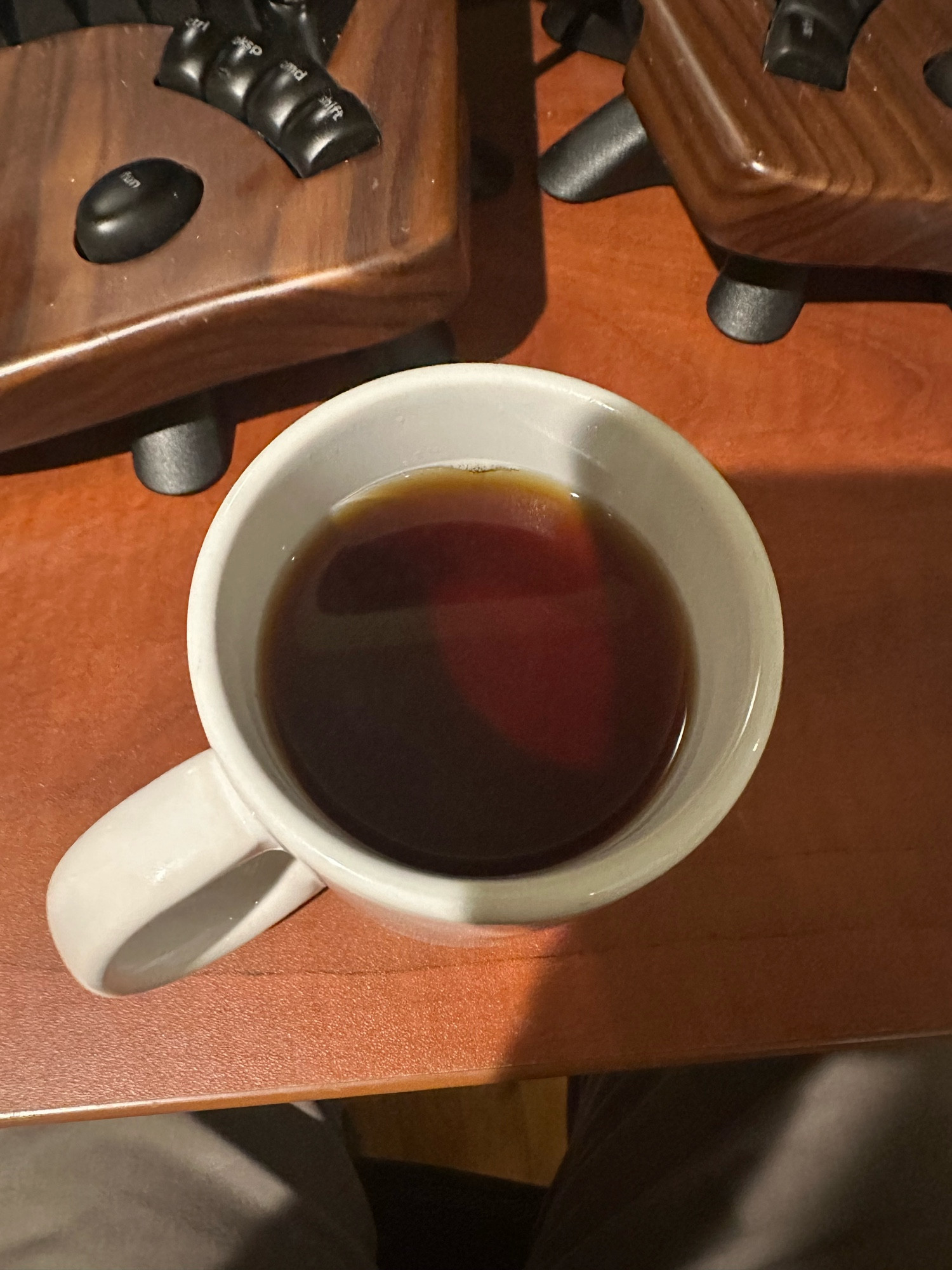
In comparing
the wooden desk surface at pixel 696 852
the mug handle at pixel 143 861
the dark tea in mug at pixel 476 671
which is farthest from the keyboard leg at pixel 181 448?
the mug handle at pixel 143 861

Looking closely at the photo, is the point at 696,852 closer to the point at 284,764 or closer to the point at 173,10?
the point at 284,764

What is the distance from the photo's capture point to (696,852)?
43 cm

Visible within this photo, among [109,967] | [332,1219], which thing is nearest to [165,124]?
[109,967]

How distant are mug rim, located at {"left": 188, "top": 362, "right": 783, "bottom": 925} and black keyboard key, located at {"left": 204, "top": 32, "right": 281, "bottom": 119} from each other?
7.7 inches

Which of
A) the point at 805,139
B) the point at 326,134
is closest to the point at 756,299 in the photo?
the point at 805,139

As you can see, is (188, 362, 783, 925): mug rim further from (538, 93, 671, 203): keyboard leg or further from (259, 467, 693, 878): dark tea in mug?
(538, 93, 671, 203): keyboard leg

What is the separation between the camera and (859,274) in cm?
56

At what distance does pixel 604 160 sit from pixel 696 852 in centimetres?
40

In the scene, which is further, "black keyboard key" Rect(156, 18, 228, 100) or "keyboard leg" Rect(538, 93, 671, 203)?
"keyboard leg" Rect(538, 93, 671, 203)

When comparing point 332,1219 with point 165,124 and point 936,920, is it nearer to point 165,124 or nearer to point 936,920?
point 936,920

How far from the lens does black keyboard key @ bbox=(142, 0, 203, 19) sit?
445mm

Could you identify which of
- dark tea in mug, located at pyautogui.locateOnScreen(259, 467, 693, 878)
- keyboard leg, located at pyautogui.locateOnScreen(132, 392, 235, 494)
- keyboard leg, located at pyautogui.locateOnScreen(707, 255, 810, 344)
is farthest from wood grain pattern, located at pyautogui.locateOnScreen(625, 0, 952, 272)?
keyboard leg, located at pyautogui.locateOnScreen(132, 392, 235, 494)

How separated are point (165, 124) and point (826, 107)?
1.00 feet

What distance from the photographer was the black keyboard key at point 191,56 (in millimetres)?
422
